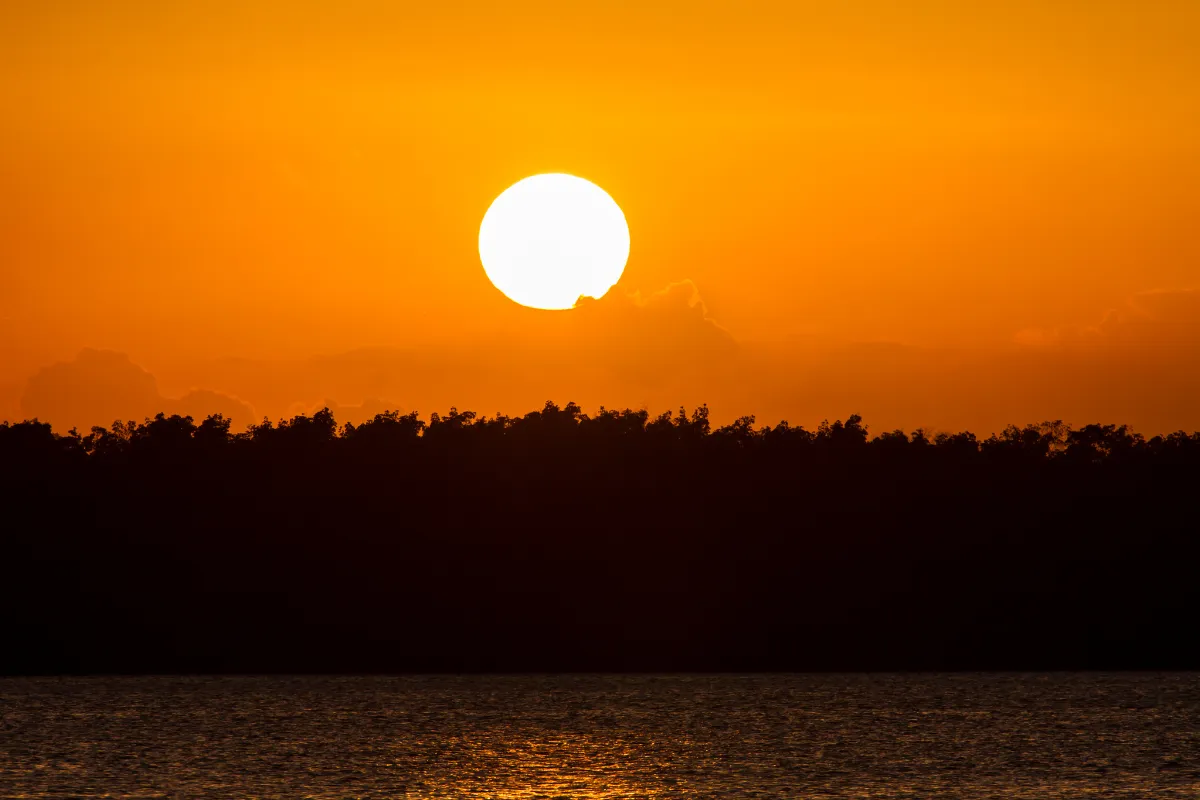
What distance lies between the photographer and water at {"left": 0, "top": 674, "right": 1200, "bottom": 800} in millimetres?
70500

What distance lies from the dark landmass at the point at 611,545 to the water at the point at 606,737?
3.73m

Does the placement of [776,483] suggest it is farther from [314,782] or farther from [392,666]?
[314,782]

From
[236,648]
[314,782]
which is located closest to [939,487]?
[236,648]

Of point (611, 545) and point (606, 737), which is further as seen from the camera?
point (611, 545)

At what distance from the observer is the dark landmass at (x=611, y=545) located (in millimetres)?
139625

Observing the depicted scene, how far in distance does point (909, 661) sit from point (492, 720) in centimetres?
4789

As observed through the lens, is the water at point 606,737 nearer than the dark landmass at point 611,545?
Yes

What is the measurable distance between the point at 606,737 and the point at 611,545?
52.4m

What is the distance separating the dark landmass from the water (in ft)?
12.2

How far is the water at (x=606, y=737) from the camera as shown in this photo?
7050cm

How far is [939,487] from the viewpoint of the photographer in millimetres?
146000

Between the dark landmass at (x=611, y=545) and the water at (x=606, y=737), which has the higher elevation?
the dark landmass at (x=611, y=545)

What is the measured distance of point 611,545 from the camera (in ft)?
477

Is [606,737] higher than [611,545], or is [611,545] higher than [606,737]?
[611,545]
